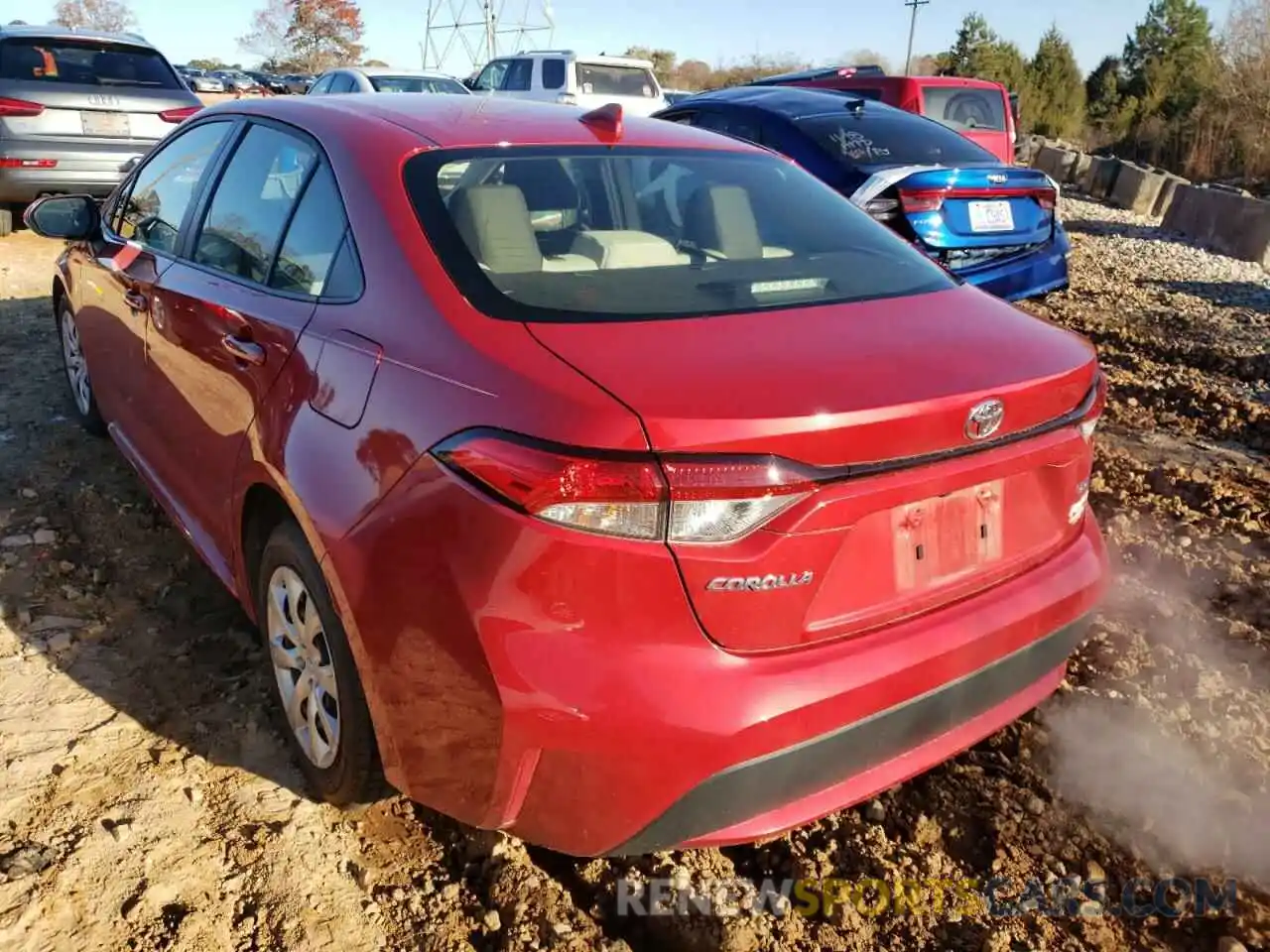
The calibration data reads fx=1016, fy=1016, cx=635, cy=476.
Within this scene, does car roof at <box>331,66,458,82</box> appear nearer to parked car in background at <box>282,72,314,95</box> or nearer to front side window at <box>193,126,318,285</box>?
parked car in background at <box>282,72,314,95</box>

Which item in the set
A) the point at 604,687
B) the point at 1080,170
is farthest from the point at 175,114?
the point at 1080,170

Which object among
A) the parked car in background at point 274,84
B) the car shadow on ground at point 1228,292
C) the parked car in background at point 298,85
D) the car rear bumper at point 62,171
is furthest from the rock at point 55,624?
the parked car in background at point 298,85

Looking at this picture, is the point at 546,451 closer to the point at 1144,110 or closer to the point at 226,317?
the point at 226,317

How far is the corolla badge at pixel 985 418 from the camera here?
76.0 inches

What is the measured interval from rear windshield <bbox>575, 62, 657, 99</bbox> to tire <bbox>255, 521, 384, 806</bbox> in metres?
14.7

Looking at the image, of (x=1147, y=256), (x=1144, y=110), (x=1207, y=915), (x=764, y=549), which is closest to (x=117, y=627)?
(x=764, y=549)

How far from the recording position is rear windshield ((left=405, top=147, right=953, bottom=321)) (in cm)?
217

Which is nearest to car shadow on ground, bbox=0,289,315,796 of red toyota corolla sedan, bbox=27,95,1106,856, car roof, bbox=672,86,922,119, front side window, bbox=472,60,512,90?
red toyota corolla sedan, bbox=27,95,1106,856

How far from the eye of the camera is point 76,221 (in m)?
3.97

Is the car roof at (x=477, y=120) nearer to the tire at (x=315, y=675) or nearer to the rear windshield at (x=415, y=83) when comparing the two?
the tire at (x=315, y=675)

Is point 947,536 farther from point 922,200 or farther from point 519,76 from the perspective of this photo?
point 519,76

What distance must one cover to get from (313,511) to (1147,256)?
10.7 metres

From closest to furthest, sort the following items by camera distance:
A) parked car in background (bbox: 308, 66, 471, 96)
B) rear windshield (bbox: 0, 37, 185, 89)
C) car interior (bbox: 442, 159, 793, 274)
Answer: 1. car interior (bbox: 442, 159, 793, 274)
2. rear windshield (bbox: 0, 37, 185, 89)
3. parked car in background (bbox: 308, 66, 471, 96)

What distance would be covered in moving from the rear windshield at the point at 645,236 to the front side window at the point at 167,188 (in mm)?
1272
